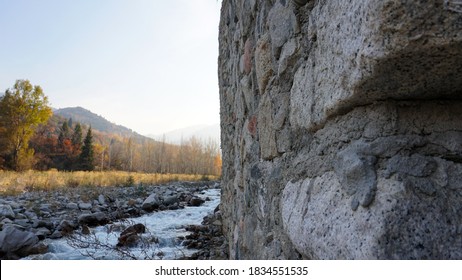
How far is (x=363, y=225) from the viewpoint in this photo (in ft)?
2.50

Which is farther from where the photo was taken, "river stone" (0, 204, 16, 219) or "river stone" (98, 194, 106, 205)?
"river stone" (98, 194, 106, 205)

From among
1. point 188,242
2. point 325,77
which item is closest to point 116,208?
point 188,242

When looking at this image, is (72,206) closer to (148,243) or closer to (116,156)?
(148,243)

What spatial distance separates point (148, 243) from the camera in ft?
13.0

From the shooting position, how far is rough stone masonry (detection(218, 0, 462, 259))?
69cm

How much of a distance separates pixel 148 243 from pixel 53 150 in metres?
28.5

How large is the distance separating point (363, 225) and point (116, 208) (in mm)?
7516

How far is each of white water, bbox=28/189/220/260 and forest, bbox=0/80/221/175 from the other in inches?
700

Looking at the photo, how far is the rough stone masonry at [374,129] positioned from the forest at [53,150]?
23495mm

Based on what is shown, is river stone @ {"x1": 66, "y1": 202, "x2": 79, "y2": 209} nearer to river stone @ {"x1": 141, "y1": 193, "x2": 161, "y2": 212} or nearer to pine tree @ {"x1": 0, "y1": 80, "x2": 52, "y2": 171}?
river stone @ {"x1": 141, "y1": 193, "x2": 161, "y2": 212}

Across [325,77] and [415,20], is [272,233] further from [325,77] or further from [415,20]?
[415,20]

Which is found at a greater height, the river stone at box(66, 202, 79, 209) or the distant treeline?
the distant treeline

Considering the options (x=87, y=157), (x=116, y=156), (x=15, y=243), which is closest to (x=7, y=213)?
(x=15, y=243)

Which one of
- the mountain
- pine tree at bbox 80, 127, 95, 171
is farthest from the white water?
the mountain
